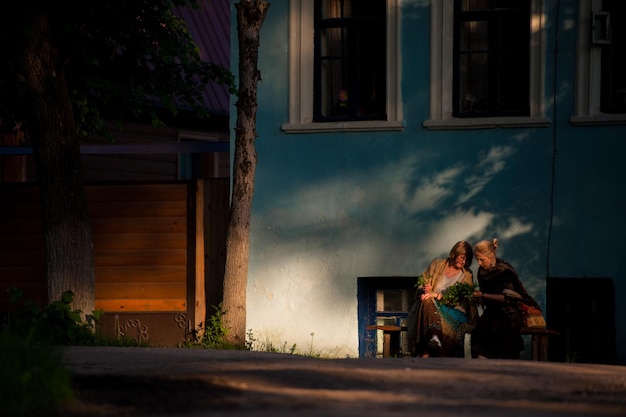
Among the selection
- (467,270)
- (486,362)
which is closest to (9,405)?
(486,362)

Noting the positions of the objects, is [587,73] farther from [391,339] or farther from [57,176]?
[57,176]

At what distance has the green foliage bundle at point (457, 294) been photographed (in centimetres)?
1380

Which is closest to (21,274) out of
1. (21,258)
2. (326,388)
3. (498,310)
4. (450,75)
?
(21,258)

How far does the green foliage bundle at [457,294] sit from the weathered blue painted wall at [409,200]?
222 centimetres

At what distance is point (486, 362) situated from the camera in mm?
11391

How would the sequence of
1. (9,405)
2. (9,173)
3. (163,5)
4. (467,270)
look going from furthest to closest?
(9,173)
(163,5)
(467,270)
(9,405)

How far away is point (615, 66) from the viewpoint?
52.4 feet

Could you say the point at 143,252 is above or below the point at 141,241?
below

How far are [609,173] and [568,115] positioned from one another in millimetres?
783

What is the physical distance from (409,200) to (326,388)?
7937 millimetres

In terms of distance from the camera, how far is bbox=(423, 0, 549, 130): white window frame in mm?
16016

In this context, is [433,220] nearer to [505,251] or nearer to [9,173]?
[505,251]

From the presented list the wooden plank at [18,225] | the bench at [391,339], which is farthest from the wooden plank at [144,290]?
the bench at [391,339]

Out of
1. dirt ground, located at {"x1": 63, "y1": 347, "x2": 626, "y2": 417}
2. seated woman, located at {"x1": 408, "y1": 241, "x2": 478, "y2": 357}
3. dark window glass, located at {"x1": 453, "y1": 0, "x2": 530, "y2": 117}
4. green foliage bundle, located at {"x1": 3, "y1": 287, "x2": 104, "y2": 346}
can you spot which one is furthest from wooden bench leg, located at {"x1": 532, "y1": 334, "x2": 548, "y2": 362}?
green foliage bundle, located at {"x1": 3, "y1": 287, "x2": 104, "y2": 346}
